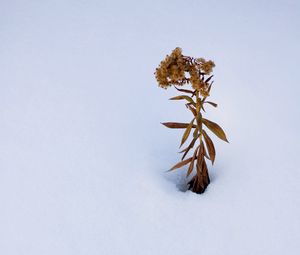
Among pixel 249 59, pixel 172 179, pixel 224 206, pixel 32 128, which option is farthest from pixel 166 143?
pixel 249 59

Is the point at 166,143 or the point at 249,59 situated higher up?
the point at 249,59

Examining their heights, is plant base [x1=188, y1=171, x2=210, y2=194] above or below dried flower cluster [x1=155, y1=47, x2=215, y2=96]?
below

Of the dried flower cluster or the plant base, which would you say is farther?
the plant base

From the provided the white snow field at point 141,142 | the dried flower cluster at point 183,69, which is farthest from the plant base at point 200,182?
the dried flower cluster at point 183,69

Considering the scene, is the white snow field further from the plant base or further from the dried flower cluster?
the dried flower cluster

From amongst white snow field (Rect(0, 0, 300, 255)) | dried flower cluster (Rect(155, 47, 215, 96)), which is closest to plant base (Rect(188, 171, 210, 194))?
white snow field (Rect(0, 0, 300, 255))

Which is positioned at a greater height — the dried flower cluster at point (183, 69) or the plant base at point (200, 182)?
the dried flower cluster at point (183, 69)

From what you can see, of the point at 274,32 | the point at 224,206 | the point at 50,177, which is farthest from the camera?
the point at 274,32

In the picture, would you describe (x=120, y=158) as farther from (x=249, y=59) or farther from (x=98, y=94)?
(x=249, y=59)

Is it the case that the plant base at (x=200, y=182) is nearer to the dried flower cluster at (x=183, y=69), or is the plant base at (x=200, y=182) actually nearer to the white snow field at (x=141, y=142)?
the white snow field at (x=141, y=142)
